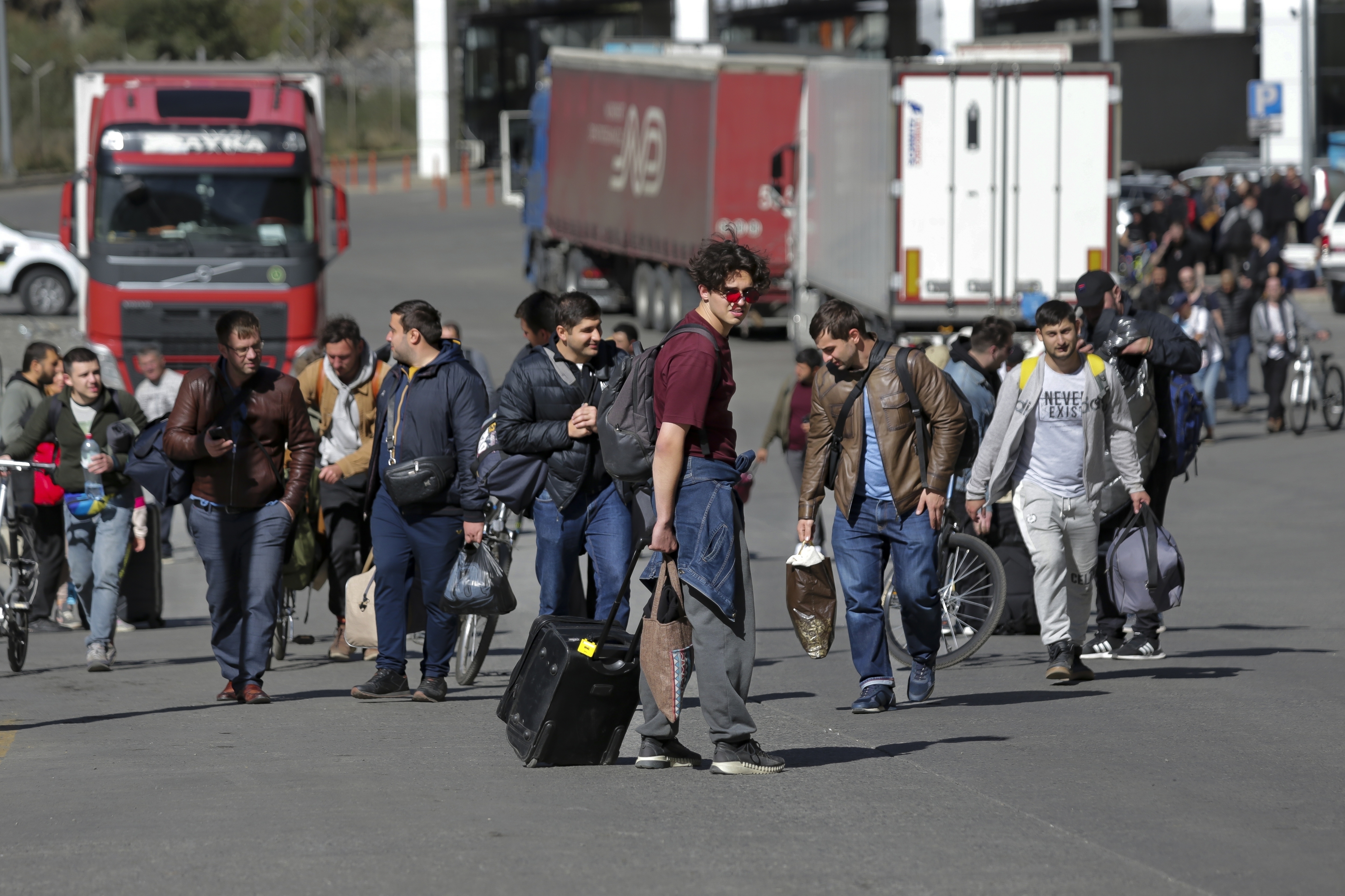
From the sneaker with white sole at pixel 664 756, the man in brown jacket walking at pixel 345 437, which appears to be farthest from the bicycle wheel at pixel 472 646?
the sneaker with white sole at pixel 664 756

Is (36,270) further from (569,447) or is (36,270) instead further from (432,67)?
(432,67)

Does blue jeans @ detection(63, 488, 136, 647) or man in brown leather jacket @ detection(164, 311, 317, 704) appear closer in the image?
man in brown leather jacket @ detection(164, 311, 317, 704)

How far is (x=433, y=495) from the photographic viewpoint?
847 cm

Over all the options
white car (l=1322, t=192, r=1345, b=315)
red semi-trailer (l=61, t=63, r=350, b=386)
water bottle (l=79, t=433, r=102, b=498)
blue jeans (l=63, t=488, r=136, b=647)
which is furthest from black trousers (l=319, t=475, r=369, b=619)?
white car (l=1322, t=192, r=1345, b=315)

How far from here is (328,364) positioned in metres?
10.8

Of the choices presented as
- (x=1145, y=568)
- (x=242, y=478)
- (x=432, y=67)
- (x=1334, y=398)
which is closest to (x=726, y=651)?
(x=242, y=478)

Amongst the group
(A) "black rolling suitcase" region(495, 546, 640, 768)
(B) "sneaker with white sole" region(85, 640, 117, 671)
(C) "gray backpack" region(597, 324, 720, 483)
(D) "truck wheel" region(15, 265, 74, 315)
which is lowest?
(B) "sneaker with white sole" region(85, 640, 117, 671)

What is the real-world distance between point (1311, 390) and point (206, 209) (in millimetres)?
12243

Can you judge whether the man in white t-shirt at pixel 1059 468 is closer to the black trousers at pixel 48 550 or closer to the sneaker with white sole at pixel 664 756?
the sneaker with white sole at pixel 664 756

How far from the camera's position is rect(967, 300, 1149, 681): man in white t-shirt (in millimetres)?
8945

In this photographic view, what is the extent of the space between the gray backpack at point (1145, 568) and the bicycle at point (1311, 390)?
38.4 feet

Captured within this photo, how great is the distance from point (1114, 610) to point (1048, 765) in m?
3.10

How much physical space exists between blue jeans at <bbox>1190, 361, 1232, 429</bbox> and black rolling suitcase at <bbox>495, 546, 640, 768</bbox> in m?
14.8

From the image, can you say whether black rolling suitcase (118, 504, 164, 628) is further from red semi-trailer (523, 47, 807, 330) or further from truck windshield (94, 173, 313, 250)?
red semi-trailer (523, 47, 807, 330)
